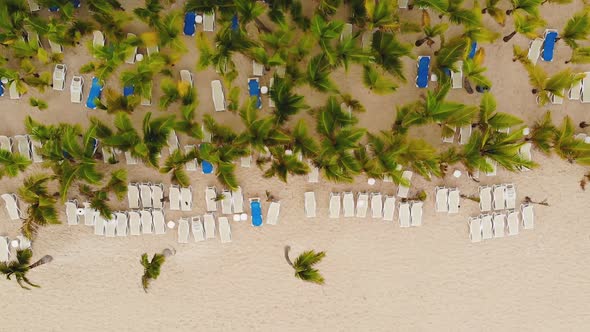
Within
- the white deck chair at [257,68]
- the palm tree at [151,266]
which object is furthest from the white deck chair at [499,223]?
the palm tree at [151,266]

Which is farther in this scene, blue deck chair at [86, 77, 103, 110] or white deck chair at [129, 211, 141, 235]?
white deck chair at [129, 211, 141, 235]

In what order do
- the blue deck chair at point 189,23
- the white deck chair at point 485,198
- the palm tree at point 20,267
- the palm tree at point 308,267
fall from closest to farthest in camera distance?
1. the palm tree at point 308,267
2. the palm tree at point 20,267
3. the blue deck chair at point 189,23
4. the white deck chair at point 485,198

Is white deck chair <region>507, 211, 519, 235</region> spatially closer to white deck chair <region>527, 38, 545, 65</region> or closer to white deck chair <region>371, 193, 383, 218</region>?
white deck chair <region>371, 193, 383, 218</region>

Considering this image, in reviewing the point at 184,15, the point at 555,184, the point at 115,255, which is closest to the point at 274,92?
the point at 184,15

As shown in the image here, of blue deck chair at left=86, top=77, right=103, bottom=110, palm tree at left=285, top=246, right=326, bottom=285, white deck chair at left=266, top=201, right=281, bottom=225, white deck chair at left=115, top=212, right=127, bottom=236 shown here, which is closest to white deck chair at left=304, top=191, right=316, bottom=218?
white deck chair at left=266, top=201, right=281, bottom=225

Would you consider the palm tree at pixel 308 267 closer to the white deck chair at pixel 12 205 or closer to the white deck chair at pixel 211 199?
the white deck chair at pixel 211 199

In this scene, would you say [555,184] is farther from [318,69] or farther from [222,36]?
[222,36]
